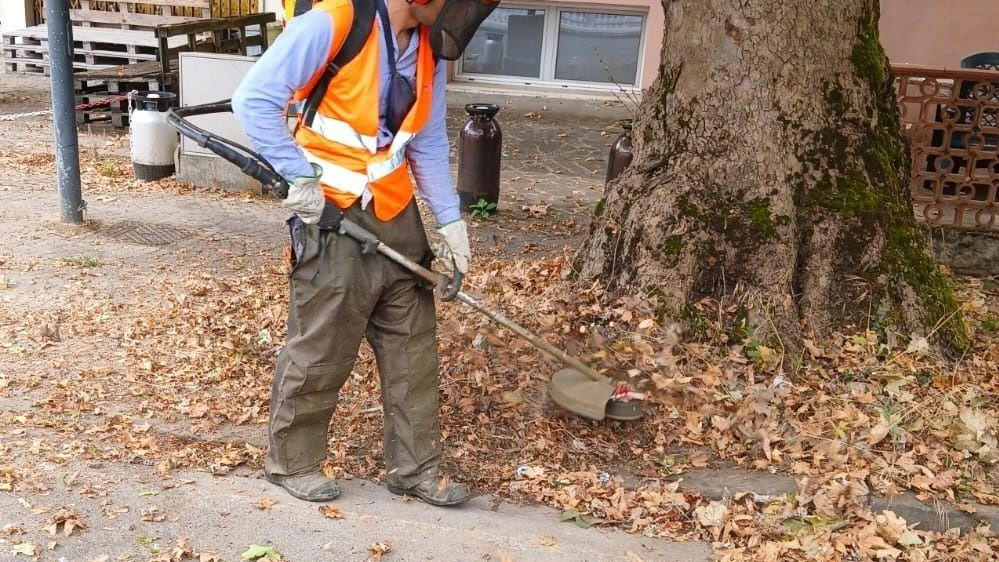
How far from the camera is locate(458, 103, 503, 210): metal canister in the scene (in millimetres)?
8172

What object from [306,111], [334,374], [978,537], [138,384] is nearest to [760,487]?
[978,537]

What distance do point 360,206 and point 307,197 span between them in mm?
251

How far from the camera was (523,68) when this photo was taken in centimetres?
1342

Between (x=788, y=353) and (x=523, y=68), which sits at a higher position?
(x=523, y=68)

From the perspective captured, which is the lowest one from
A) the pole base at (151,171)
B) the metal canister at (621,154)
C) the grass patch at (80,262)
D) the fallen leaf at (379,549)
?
the fallen leaf at (379,549)

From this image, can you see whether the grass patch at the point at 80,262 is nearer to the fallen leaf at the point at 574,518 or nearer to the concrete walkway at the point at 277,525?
the concrete walkway at the point at 277,525

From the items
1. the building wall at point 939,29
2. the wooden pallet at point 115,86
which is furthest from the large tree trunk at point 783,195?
the wooden pallet at point 115,86

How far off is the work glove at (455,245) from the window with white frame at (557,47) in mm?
9310

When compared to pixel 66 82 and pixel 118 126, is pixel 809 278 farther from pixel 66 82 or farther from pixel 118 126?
pixel 118 126

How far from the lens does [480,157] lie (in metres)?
8.16

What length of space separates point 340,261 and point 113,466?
1.35 metres

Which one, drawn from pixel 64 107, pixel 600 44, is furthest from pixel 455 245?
pixel 600 44

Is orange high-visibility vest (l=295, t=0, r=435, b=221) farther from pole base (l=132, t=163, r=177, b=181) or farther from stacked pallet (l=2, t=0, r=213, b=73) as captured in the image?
stacked pallet (l=2, t=0, r=213, b=73)

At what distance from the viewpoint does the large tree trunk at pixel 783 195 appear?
4.98 meters
